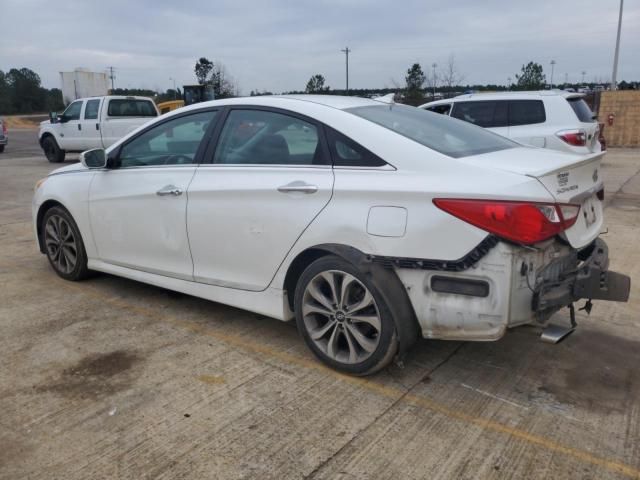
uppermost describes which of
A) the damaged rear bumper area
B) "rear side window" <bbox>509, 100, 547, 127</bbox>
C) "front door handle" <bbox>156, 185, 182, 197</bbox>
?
"rear side window" <bbox>509, 100, 547, 127</bbox>

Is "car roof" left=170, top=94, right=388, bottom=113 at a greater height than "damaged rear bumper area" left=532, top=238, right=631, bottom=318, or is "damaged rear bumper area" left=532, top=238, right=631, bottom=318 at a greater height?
"car roof" left=170, top=94, right=388, bottom=113

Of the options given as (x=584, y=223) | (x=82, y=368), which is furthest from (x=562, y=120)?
(x=82, y=368)

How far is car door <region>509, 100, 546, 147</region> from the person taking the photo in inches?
368

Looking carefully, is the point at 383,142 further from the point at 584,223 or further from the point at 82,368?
the point at 82,368

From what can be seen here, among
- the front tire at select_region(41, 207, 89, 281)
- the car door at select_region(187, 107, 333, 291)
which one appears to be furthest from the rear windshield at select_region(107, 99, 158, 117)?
the car door at select_region(187, 107, 333, 291)

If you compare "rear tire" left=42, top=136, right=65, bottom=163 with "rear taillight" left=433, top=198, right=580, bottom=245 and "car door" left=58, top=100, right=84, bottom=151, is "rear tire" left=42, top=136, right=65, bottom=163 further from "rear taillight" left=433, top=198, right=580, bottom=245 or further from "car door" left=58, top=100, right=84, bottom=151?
"rear taillight" left=433, top=198, right=580, bottom=245

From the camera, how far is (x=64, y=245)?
5023 mm

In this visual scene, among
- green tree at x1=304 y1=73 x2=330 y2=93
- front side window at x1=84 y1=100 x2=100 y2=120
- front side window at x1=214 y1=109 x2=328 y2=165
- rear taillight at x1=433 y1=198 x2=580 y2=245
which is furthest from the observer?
green tree at x1=304 y1=73 x2=330 y2=93

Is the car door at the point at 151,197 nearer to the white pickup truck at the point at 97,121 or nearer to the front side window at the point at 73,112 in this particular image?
the white pickup truck at the point at 97,121

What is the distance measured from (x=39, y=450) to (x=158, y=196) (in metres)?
1.90

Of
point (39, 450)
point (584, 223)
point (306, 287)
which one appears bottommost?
point (39, 450)

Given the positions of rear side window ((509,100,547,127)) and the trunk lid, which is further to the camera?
rear side window ((509,100,547,127))

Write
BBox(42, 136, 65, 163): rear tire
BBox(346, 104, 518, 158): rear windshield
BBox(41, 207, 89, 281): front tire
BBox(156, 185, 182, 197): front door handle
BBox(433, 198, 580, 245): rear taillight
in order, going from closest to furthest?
BBox(433, 198, 580, 245): rear taillight → BBox(346, 104, 518, 158): rear windshield → BBox(156, 185, 182, 197): front door handle → BBox(41, 207, 89, 281): front tire → BBox(42, 136, 65, 163): rear tire

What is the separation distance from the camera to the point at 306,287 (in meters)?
3.33
